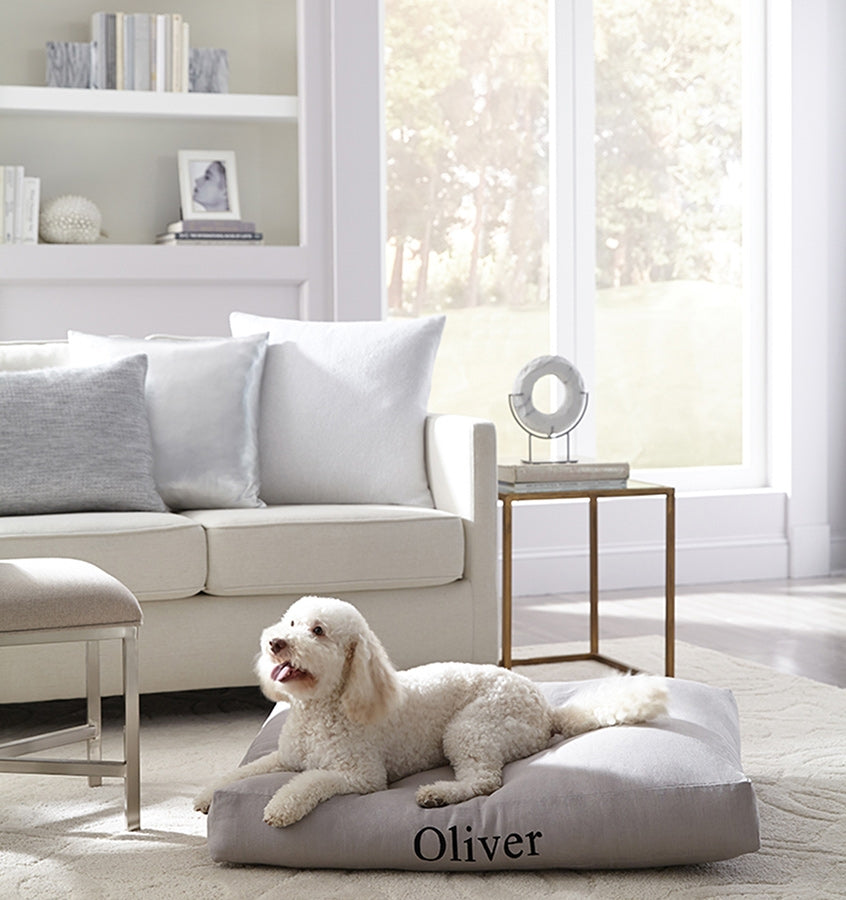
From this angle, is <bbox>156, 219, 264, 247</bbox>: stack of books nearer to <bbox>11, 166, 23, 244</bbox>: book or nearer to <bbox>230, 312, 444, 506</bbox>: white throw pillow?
<bbox>11, 166, 23, 244</bbox>: book

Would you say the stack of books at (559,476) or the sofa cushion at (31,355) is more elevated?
the sofa cushion at (31,355)

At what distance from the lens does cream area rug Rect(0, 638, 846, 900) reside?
2000mm

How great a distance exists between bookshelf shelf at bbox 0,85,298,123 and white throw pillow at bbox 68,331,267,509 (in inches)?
50.1

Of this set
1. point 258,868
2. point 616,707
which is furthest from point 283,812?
Result: point 616,707

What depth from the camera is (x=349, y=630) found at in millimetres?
2090

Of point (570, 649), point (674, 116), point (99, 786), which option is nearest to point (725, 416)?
point (674, 116)

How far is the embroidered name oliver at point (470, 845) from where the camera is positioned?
2.04 m

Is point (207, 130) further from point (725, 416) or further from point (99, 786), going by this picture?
point (99, 786)

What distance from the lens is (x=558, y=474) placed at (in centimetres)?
332

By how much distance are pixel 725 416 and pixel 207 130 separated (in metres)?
2.27

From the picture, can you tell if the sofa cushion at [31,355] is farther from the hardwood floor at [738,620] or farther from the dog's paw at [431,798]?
the dog's paw at [431,798]

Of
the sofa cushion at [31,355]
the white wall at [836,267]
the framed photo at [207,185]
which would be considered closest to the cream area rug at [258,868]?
the sofa cushion at [31,355]

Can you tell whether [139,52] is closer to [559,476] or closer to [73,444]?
[73,444]

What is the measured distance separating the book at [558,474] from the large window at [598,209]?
1.57m
